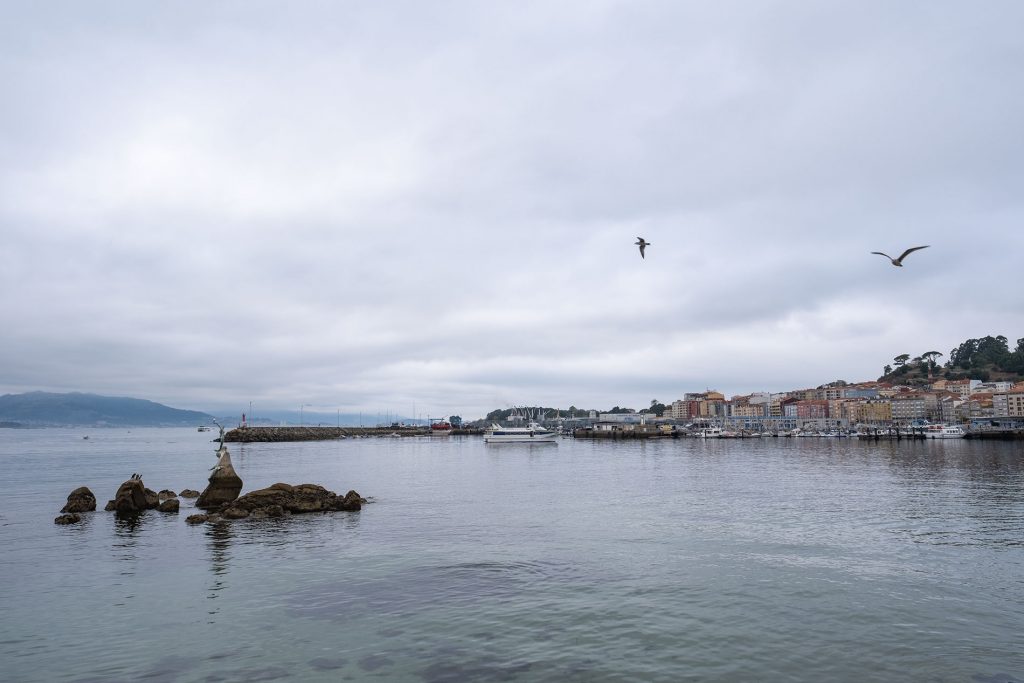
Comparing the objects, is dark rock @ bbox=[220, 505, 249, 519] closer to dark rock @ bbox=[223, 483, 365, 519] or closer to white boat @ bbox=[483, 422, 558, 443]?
dark rock @ bbox=[223, 483, 365, 519]

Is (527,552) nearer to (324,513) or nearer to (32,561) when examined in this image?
(324,513)

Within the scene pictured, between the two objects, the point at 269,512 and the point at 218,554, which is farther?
the point at 269,512

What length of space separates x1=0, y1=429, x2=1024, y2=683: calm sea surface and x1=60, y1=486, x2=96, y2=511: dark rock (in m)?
1.34

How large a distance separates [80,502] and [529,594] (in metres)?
32.0

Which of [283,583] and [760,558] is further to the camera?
[760,558]

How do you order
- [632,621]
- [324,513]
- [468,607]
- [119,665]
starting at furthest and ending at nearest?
[324,513], [468,607], [632,621], [119,665]

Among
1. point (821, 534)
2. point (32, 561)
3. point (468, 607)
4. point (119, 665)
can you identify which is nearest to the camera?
point (119, 665)

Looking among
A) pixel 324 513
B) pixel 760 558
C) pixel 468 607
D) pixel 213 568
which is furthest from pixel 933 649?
pixel 324 513

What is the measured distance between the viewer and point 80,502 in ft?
122

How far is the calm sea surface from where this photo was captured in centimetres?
1391

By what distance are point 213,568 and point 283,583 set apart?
4092 mm

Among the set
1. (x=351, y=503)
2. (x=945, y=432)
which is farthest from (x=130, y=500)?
(x=945, y=432)

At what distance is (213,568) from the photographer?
2288 cm

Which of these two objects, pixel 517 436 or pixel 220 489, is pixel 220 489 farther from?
pixel 517 436
